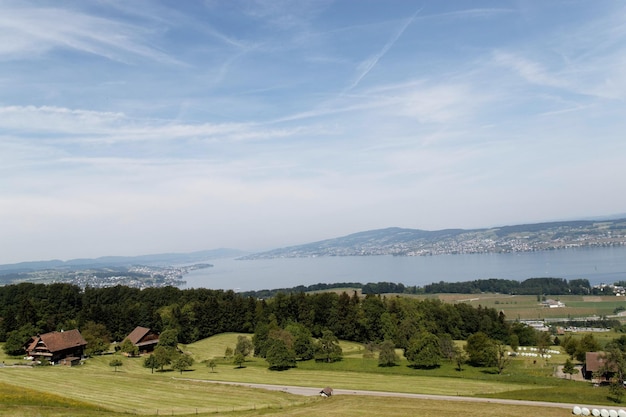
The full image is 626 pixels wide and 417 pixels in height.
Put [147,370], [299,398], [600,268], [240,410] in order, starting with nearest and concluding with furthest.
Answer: [240,410] < [299,398] < [147,370] < [600,268]

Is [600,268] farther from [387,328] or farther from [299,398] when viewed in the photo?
[299,398]

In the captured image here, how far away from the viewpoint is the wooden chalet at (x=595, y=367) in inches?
1756

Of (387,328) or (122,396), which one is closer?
(122,396)

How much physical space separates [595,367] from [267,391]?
3549 cm

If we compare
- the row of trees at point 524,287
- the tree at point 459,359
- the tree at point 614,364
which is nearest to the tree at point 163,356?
the tree at point 459,359

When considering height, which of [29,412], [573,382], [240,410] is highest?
[29,412]

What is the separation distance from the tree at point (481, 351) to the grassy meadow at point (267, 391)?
175 cm

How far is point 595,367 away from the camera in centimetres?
4747

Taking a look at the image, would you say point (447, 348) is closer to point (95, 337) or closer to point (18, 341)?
point (95, 337)

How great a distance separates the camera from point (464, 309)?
80.8 meters

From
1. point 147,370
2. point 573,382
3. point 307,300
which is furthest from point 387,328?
point 147,370

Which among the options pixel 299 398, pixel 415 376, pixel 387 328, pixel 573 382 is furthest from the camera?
pixel 387 328

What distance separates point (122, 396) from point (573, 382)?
4143 cm

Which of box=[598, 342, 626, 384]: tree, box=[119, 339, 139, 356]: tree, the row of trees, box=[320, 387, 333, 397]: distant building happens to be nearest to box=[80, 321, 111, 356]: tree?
box=[119, 339, 139, 356]: tree
